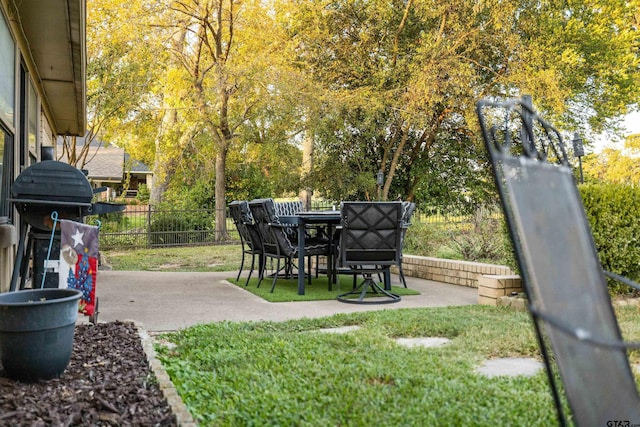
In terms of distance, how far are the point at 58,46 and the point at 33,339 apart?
355 centimetres

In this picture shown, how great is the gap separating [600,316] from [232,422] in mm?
1488

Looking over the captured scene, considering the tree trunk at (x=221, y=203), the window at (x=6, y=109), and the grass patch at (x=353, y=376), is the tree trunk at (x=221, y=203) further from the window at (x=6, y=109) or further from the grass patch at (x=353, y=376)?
the grass patch at (x=353, y=376)

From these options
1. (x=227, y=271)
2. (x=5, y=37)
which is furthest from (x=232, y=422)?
(x=227, y=271)

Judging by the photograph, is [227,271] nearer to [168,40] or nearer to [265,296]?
[265,296]

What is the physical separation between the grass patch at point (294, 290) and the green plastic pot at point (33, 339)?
3.19 meters

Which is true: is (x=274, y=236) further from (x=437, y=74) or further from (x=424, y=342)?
(x=437, y=74)

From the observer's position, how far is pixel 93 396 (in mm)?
2346

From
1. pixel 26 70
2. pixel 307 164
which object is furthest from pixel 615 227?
pixel 307 164

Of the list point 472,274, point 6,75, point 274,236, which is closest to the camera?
point 6,75

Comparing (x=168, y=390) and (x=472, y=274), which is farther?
(x=472, y=274)

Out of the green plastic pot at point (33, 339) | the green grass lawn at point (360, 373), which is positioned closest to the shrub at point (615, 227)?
the green grass lawn at point (360, 373)

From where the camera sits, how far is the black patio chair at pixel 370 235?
5684 millimetres

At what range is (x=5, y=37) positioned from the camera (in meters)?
3.88

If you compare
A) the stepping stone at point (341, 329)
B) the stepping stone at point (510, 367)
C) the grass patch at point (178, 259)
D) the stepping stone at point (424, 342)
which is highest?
the grass patch at point (178, 259)
